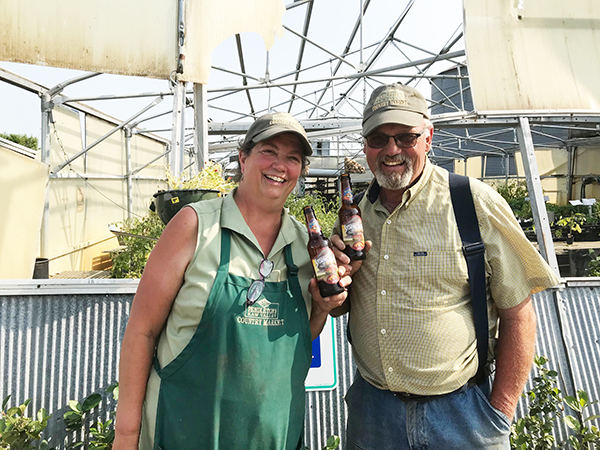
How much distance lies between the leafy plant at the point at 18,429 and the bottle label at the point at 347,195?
2.15 m

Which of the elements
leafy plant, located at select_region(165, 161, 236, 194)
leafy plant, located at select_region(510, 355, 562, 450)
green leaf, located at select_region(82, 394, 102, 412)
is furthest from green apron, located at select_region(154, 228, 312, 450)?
leafy plant, located at select_region(510, 355, 562, 450)

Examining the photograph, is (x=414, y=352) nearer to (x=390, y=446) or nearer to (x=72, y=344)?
(x=390, y=446)

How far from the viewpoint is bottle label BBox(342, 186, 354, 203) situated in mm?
1958

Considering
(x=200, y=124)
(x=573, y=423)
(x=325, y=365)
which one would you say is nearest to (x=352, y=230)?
(x=325, y=365)

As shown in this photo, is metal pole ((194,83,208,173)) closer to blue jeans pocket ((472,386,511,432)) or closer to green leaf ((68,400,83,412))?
green leaf ((68,400,83,412))

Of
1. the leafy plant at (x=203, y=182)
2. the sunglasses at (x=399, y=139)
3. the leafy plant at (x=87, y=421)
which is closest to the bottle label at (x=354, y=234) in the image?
the sunglasses at (x=399, y=139)

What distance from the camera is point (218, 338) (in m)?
1.36

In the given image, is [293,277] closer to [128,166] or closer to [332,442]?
[332,442]

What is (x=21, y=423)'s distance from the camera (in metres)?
2.16

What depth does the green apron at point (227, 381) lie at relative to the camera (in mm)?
1361

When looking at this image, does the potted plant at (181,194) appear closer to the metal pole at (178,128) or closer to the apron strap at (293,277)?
the metal pole at (178,128)

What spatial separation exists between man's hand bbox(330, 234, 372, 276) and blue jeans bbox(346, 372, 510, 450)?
57 centimetres

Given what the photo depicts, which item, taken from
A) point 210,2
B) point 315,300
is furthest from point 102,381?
point 210,2

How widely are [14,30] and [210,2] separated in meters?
1.70
